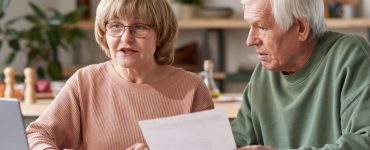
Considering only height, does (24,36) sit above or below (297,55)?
below

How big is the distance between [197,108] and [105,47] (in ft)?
1.03

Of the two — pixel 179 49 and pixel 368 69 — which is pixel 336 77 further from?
pixel 179 49

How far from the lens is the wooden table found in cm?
312

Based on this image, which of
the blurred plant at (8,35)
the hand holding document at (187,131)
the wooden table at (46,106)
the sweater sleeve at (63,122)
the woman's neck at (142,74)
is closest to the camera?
the hand holding document at (187,131)

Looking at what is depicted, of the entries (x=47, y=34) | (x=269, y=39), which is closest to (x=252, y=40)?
(x=269, y=39)

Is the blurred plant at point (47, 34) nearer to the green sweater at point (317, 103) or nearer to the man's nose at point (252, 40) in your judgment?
the green sweater at point (317, 103)

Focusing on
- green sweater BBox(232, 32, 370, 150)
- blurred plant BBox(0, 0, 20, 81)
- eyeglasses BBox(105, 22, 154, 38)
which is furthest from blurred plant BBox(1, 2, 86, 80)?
green sweater BBox(232, 32, 370, 150)

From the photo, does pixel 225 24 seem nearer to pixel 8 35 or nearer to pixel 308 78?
pixel 8 35

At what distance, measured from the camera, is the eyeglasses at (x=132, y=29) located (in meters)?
2.16

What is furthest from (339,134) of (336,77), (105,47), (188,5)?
(188,5)

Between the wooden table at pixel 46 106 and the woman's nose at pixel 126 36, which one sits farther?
the wooden table at pixel 46 106

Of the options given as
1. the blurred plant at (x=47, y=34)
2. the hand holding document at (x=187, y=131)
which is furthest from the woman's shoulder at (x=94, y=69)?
the blurred plant at (x=47, y=34)

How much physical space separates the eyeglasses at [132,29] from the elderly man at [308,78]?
300 millimetres

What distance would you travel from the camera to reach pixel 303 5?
76.9 inches
